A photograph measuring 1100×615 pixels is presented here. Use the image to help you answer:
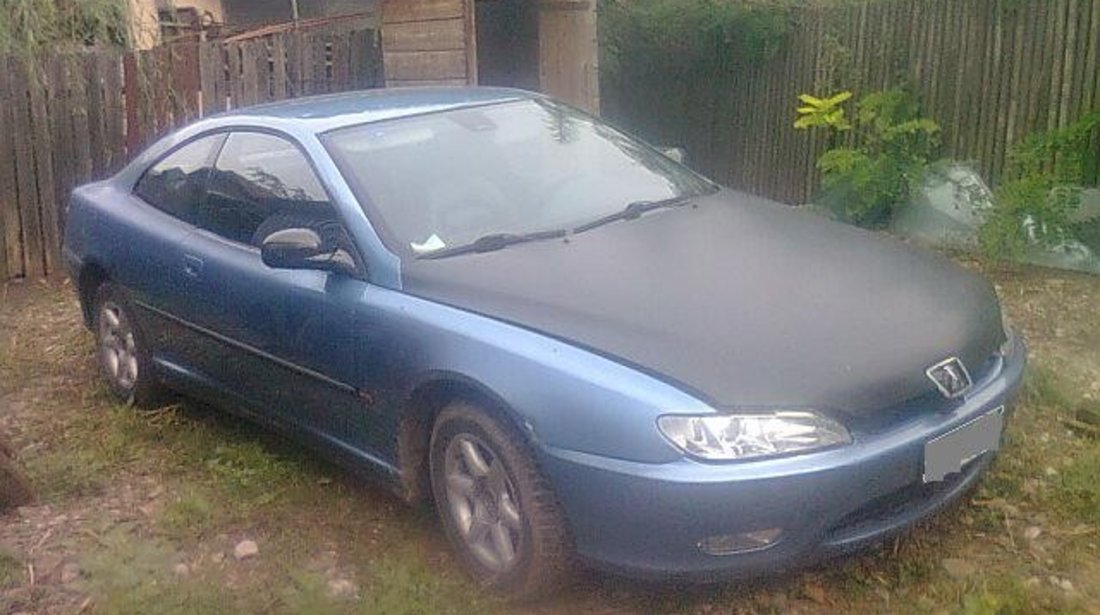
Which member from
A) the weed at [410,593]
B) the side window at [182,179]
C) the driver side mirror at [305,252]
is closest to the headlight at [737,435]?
the weed at [410,593]

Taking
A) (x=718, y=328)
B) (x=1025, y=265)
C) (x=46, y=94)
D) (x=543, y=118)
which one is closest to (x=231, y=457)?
(x=543, y=118)

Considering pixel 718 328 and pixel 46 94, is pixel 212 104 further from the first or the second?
pixel 718 328

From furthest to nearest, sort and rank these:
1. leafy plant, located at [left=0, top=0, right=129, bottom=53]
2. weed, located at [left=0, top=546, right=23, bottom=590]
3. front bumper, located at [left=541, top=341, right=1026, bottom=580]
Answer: leafy plant, located at [left=0, top=0, right=129, bottom=53] → weed, located at [left=0, top=546, right=23, bottom=590] → front bumper, located at [left=541, top=341, right=1026, bottom=580]

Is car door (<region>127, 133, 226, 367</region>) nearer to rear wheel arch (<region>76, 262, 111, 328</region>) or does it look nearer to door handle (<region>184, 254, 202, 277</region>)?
door handle (<region>184, 254, 202, 277</region>)

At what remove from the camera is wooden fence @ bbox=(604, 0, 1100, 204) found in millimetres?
8727

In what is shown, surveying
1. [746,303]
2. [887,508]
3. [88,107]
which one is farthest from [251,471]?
[88,107]

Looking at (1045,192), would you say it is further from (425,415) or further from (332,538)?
(332,538)

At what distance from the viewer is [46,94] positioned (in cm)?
848

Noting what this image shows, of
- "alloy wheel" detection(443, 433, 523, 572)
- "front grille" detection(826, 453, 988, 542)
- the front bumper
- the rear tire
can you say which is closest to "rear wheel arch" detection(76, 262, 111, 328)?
the rear tire

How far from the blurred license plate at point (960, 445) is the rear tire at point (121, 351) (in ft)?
12.0

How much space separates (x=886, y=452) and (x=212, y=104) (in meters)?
6.81

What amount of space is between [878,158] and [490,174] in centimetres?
544

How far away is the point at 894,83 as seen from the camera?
10.3m

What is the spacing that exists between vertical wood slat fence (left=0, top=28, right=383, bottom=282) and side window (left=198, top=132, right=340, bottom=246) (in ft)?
12.1
